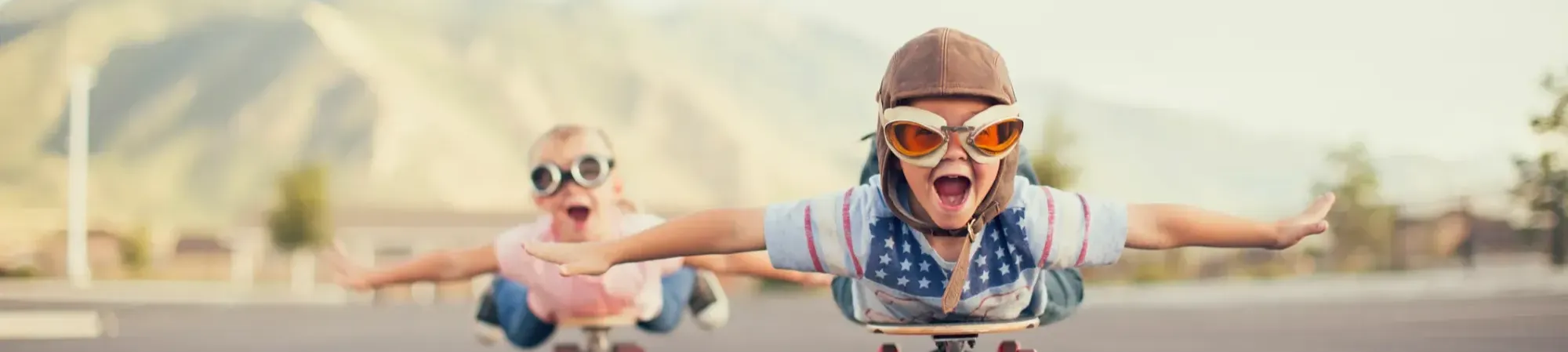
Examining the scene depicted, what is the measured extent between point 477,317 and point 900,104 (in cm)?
466

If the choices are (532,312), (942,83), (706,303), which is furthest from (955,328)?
(706,303)

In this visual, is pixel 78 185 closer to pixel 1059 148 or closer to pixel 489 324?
pixel 1059 148

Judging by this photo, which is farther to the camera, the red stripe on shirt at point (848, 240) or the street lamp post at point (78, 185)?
the street lamp post at point (78, 185)

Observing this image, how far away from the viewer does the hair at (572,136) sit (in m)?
8.91

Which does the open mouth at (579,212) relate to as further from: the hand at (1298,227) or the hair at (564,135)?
the hand at (1298,227)

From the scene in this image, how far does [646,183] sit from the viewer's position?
572 feet

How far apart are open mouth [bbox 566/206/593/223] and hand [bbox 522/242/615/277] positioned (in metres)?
2.98

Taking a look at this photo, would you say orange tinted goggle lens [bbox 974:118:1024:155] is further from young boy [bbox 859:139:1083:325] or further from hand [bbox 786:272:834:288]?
hand [bbox 786:272:834:288]

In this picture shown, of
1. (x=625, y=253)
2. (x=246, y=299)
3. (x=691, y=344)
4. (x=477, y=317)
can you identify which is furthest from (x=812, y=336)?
(x=246, y=299)

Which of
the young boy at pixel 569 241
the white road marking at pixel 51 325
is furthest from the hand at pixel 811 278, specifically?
the white road marking at pixel 51 325

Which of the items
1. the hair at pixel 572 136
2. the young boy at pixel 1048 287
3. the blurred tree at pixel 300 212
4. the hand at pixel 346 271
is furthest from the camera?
the blurred tree at pixel 300 212

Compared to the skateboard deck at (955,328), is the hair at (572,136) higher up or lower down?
higher up

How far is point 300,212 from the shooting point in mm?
52969

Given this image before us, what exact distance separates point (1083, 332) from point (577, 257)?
1199 centimetres
